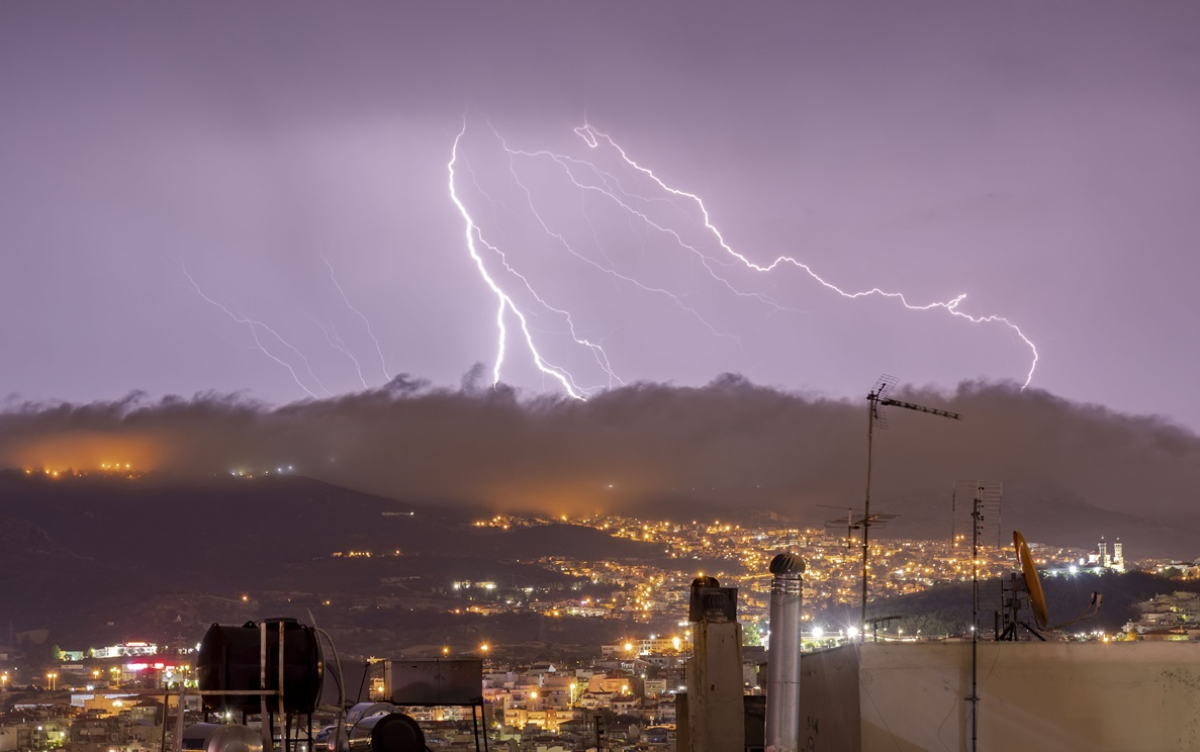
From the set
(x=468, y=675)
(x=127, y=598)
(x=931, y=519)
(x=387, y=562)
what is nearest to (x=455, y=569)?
(x=387, y=562)

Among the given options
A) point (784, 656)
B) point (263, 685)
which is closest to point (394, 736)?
point (263, 685)

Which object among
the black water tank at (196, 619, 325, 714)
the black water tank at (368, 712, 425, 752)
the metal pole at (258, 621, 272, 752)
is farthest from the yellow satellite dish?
the metal pole at (258, 621, 272, 752)

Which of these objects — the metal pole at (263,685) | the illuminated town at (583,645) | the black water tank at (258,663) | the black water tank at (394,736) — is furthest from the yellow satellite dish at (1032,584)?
the metal pole at (263,685)

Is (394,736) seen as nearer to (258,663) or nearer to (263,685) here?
(258,663)

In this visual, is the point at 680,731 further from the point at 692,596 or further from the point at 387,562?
the point at 387,562

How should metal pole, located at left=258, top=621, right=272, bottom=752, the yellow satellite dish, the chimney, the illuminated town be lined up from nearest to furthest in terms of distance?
1. metal pole, located at left=258, top=621, right=272, bottom=752
2. the yellow satellite dish
3. the chimney
4. the illuminated town

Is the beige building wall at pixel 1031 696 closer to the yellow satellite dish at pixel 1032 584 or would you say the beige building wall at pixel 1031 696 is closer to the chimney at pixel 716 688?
the yellow satellite dish at pixel 1032 584

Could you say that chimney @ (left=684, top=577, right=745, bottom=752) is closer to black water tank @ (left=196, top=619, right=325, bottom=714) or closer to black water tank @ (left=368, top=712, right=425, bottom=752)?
black water tank @ (left=368, top=712, right=425, bottom=752)
